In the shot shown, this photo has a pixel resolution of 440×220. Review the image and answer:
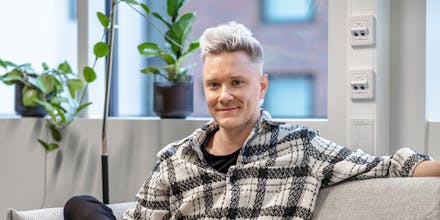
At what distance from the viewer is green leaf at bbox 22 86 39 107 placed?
338cm

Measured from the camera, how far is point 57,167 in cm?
347

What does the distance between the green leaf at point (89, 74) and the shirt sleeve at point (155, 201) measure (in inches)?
40.5

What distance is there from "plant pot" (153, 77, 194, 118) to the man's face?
89 cm

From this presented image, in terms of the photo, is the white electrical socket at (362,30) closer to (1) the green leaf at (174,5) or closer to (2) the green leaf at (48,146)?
(1) the green leaf at (174,5)

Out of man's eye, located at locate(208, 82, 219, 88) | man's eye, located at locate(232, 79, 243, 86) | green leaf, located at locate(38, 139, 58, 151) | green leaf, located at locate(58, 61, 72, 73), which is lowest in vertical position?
green leaf, located at locate(38, 139, 58, 151)

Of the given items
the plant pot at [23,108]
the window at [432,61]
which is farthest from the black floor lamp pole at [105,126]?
the window at [432,61]

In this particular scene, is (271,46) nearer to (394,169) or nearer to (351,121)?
(351,121)

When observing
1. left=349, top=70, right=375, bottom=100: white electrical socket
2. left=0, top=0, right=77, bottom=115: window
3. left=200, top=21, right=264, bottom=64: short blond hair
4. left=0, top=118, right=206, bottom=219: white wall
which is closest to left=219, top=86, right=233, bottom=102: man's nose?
left=200, top=21, right=264, bottom=64: short blond hair

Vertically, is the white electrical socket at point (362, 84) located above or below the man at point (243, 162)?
above

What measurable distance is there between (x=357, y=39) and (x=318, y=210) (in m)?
0.83

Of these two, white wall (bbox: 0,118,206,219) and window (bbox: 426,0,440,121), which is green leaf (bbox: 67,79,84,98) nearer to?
white wall (bbox: 0,118,206,219)

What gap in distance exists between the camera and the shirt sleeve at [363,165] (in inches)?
82.7

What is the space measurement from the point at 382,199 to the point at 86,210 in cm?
96

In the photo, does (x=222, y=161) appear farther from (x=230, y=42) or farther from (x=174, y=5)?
(x=174, y=5)
